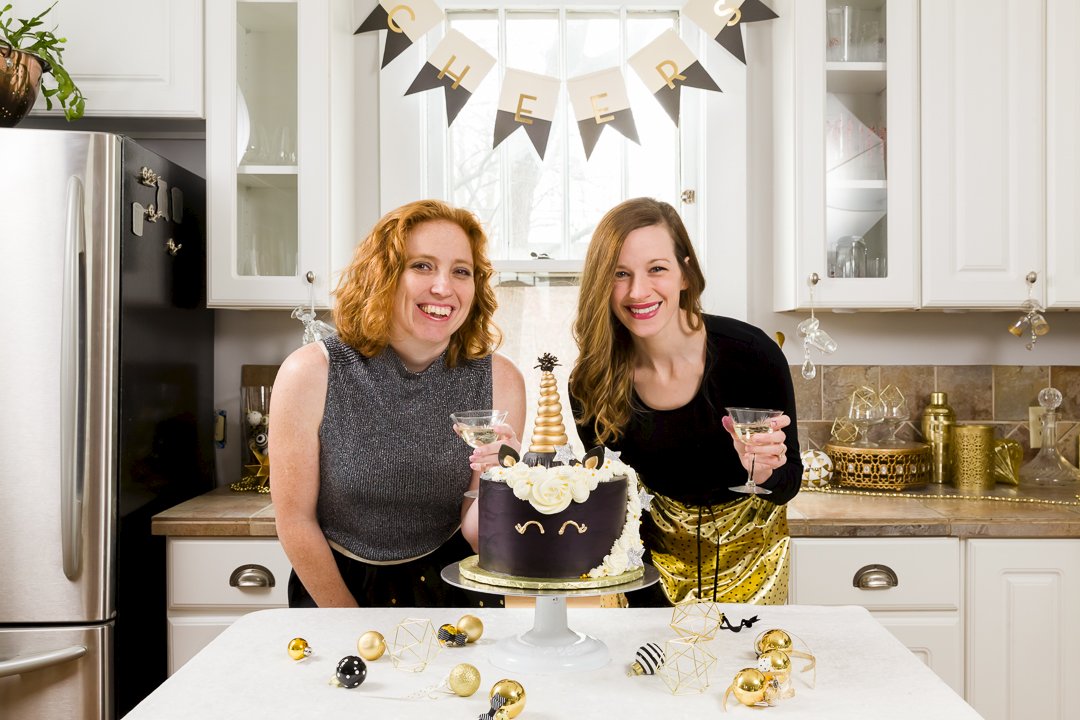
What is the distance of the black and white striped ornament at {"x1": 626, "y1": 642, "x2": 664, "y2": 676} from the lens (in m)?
1.05

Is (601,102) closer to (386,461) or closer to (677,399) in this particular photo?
(677,399)

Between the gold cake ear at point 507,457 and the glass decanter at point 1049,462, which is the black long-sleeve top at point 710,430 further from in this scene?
the glass decanter at point 1049,462

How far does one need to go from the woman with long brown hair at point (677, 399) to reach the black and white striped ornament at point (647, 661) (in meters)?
0.78

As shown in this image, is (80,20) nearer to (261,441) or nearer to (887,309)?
(261,441)

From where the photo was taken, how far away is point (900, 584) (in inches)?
85.0

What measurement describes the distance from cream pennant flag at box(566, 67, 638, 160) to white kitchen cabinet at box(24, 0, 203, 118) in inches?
45.2

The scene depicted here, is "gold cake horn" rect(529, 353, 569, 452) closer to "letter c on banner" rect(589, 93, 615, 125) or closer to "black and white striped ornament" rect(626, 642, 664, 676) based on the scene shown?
"black and white striped ornament" rect(626, 642, 664, 676)

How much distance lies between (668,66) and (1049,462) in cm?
174

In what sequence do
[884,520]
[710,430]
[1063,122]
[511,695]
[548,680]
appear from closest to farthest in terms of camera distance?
[511,695], [548,680], [710,430], [884,520], [1063,122]

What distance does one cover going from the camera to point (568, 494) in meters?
1.07

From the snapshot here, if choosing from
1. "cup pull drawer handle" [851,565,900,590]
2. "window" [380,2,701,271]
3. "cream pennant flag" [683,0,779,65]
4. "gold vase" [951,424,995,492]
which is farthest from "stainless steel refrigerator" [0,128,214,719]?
"gold vase" [951,424,995,492]

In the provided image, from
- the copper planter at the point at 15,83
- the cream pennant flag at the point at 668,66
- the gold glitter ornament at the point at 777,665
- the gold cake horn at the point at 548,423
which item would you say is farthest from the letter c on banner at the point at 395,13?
the gold glitter ornament at the point at 777,665

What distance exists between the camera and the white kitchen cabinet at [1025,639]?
7.08ft

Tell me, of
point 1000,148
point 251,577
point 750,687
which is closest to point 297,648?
point 750,687
